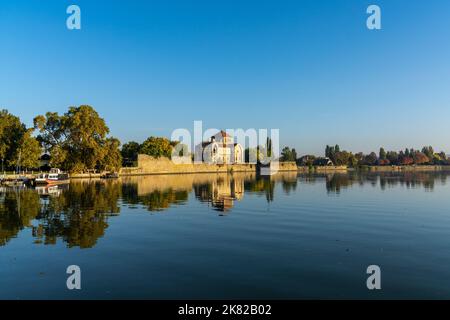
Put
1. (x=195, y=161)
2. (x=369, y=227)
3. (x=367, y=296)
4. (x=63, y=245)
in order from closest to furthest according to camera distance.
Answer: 1. (x=367, y=296)
2. (x=63, y=245)
3. (x=369, y=227)
4. (x=195, y=161)

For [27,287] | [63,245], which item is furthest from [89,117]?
[27,287]

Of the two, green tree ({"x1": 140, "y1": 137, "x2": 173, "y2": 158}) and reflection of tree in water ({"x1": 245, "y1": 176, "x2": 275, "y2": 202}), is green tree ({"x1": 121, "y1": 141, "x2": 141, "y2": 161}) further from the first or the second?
reflection of tree in water ({"x1": 245, "y1": 176, "x2": 275, "y2": 202})

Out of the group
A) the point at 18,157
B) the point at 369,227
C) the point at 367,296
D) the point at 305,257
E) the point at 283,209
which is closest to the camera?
the point at 367,296

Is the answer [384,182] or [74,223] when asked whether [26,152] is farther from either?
[384,182]

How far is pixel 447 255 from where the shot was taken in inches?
634

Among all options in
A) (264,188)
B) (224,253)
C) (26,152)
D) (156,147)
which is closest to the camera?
(224,253)

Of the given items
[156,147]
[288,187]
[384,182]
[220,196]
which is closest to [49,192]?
[220,196]

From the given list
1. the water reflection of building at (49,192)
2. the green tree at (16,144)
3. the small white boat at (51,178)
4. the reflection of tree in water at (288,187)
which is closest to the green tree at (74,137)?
the green tree at (16,144)

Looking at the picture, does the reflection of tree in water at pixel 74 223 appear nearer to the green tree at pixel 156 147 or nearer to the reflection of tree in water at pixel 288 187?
the reflection of tree in water at pixel 288 187

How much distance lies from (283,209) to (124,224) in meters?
14.7

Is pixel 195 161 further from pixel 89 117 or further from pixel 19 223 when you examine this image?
pixel 19 223

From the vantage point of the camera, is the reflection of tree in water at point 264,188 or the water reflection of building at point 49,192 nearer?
the reflection of tree in water at point 264,188

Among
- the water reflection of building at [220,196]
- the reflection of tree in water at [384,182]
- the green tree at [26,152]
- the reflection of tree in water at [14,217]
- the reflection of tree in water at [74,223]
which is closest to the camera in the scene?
the reflection of tree in water at [74,223]

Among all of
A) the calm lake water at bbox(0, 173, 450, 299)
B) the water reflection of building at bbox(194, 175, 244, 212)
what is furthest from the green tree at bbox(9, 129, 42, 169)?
the calm lake water at bbox(0, 173, 450, 299)
